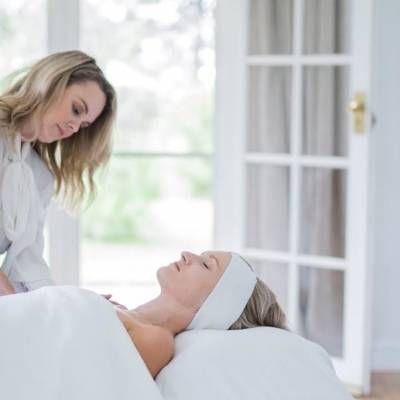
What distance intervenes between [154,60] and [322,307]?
2847 millimetres

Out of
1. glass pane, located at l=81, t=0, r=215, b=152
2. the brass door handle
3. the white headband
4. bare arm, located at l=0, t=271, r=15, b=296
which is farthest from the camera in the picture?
glass pane, located at l=81, t=0, r=215, b=152

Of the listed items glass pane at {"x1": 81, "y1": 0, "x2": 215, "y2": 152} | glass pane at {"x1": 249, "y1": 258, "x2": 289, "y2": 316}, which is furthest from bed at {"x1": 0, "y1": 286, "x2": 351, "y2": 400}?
glass pane at {"x1": 81, "y1": 0, "x2": 215, "y2": 152}

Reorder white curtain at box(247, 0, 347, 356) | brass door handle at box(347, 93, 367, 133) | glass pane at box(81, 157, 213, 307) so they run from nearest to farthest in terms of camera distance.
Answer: brass door handle at box(347, 93, 367, 133)
white curtain at box(247, 0, 347, 356)
glass pane at box(81, 157, 213, 307)

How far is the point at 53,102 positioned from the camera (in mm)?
2451

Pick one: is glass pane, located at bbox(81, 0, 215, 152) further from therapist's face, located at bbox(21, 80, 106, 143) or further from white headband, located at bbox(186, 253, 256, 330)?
white headband, located at bbox(186, 253, 256, 330)

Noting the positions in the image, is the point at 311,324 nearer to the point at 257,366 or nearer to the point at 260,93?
the point at 260,93

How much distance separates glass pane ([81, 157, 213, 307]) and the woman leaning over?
4.62 meters

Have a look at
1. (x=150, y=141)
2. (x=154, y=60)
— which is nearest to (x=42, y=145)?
(x=154, y=60)

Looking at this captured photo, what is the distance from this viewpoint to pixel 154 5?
218 inches

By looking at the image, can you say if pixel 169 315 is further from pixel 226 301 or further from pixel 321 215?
pixel 321 215

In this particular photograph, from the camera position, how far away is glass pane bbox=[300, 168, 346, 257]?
358 cm

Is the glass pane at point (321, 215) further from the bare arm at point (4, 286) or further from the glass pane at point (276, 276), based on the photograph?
the bare arm at point (4, 286)

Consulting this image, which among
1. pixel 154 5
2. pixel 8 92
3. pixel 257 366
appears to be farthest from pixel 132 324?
pixel 154 5

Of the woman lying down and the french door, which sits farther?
the french door
